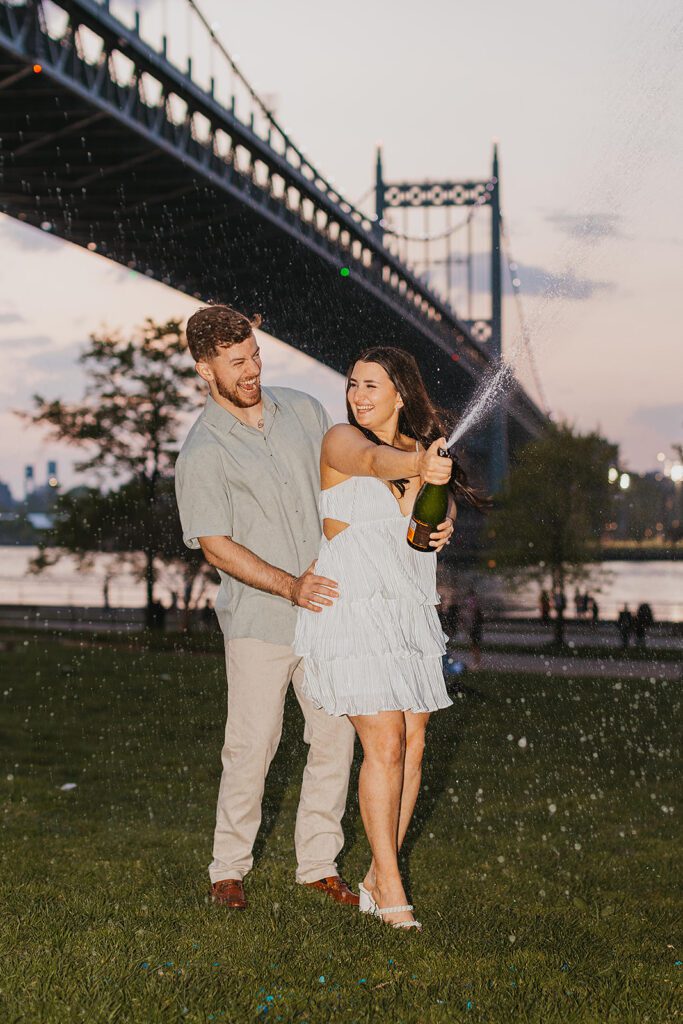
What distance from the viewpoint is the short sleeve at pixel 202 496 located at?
425 centimetres

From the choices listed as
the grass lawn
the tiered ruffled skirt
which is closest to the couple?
the tiered ruffled skirt

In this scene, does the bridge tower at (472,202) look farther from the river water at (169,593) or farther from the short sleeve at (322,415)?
the short sleeve at (322,415)

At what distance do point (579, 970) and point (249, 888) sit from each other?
138cm

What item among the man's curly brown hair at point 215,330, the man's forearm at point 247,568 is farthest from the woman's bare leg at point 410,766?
the man's curly brown hair at point 215,330

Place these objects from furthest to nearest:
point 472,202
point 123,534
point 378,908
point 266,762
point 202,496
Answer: point 472,202 < point 123,534 < point 266,762 < point 202,496 < point 378,908

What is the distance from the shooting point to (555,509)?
2806 centimetres

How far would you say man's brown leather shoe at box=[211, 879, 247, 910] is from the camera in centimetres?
428

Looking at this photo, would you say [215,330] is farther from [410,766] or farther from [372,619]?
[410,766]

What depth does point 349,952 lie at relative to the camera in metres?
3.65

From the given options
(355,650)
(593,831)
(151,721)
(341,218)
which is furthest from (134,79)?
(355,650)

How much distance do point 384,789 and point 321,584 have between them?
677 mm

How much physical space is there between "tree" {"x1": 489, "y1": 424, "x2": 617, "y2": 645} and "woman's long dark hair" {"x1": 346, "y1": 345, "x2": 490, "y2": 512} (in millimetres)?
23478

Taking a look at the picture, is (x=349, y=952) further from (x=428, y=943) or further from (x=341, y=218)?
(x=341, y=218)

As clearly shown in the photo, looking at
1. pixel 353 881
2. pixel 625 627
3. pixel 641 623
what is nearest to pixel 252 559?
pixel 353 881
